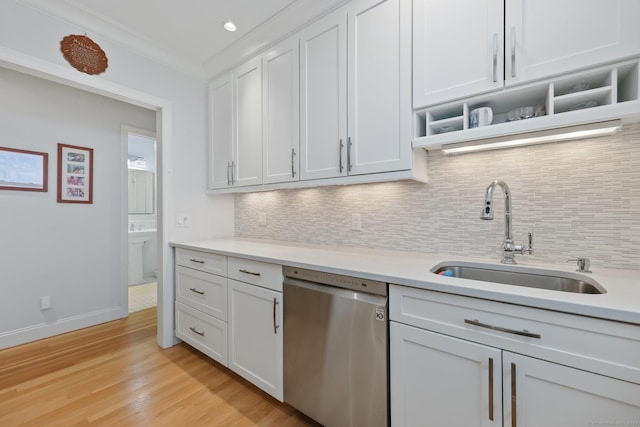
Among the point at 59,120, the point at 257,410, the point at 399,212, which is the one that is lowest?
the point at 257,410

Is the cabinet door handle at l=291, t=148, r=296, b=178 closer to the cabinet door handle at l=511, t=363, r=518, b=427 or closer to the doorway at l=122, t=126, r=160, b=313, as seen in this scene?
the cabinet door handle at l=511, t=363, r=518, b=427

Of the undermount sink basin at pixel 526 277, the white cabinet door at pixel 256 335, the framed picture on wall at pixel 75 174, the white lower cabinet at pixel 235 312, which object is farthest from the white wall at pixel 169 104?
the undermount sink basin at pixel 526 277

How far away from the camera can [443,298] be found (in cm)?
104

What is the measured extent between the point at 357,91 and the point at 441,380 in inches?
59.3

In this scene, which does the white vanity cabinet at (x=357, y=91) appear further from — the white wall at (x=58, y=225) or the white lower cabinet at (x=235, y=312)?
the white wall at (x=58, y=225)

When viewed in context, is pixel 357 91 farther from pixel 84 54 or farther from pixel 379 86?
pixel 84 54

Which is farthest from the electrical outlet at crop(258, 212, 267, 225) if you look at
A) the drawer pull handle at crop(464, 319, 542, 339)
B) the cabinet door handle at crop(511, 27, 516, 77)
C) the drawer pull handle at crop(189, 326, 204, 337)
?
Result: the cabinet door handle at crop(511, 27, 516, 77)

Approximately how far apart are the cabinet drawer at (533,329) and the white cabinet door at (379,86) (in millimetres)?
737

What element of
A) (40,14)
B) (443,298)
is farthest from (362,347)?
(40,14)

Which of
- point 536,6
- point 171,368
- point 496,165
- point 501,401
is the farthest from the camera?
point 171,368

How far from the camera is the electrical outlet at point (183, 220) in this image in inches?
96.1

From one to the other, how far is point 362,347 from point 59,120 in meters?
3.46

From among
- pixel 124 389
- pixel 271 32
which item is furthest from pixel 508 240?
pixel 124 389

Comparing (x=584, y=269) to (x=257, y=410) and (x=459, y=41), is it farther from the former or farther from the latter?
(x=257, y=410)
